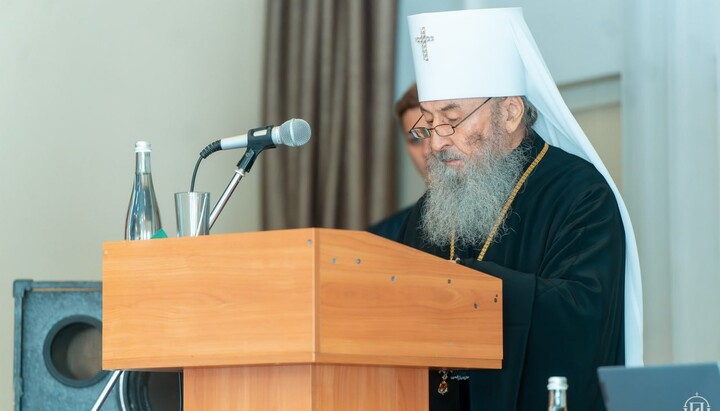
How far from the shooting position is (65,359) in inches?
142

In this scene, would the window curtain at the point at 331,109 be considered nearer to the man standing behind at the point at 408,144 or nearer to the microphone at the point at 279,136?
the man standing behind at the point at 408,144

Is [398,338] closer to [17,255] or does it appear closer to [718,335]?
[718,335]

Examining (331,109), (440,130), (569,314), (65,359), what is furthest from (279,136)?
(331,109)

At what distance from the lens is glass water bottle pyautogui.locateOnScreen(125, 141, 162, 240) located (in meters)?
3.05

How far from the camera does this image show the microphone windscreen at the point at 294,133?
8.73 feet

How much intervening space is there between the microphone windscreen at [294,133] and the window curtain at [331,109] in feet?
8.59

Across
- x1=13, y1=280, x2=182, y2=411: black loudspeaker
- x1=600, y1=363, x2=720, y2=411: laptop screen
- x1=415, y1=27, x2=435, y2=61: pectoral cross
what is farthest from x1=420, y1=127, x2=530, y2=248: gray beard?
x1=600, y1=363, x2=720, y2=411: laptop screen

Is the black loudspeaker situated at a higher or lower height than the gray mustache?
lower

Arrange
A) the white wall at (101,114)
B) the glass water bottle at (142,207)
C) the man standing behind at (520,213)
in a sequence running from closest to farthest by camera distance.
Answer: the man standing behind at (520,213), the glass water bottle at (142,207), the white wall at (101,114)

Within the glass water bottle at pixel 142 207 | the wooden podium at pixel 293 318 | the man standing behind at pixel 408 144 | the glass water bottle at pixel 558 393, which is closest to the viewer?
the glass water bottle at pixel 558 393

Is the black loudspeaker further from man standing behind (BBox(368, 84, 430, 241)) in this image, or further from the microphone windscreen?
man standing behind (BBox(368, 84, 430, 241))

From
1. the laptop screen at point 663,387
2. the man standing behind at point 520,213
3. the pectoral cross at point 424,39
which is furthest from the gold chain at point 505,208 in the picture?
the laptop screen at point 663,387

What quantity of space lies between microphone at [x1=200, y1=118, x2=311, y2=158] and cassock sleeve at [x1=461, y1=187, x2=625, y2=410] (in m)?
0.51

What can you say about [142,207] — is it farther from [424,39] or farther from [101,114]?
[101,114]
